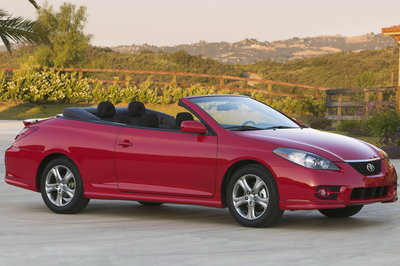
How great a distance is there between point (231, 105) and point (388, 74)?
71392mm

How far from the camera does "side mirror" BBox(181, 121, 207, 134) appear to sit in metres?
10.2

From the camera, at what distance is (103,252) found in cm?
827

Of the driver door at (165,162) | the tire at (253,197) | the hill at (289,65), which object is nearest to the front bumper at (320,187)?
the tire at (253,197)

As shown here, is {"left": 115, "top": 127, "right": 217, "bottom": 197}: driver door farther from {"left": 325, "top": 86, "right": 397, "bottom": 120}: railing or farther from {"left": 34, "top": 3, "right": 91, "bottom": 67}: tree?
{"left": 34, "top": 3, "right": 91, "bottom": 67}: tree

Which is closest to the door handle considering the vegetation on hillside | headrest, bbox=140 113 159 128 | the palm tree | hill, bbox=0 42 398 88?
headrest, bbox=140 113 159 128

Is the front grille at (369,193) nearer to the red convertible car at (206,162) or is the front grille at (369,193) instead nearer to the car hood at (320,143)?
the red convertible car at (206,162)

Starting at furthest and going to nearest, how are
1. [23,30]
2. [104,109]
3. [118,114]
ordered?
[23,30] < [118,114] < [104,109]

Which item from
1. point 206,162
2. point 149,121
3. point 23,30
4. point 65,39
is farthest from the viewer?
point 65,39

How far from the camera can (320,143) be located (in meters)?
9.98

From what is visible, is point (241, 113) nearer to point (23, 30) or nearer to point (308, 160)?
point (308, 160)

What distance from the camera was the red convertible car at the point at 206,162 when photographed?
9664 mm

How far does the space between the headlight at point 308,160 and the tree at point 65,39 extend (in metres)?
43.9

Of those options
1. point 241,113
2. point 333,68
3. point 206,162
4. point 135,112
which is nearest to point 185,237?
point 206,162

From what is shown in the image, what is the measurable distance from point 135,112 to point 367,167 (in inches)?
124
